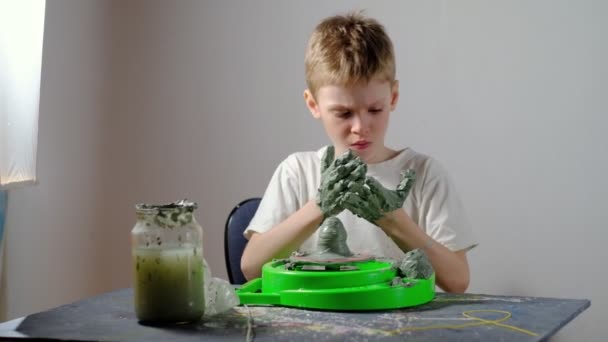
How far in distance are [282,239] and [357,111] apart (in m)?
0.32

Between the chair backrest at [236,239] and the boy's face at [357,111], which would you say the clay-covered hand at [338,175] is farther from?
the chair backrest at [236,239]

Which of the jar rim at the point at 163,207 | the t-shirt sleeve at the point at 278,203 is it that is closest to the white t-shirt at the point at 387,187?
the t-shirt sleeve at the point at 278,203

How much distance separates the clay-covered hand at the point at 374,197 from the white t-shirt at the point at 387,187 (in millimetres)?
343

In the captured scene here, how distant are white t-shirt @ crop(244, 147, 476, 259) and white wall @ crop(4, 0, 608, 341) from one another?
67 centimetres

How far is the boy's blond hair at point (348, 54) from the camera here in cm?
190

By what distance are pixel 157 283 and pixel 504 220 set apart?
159 cm

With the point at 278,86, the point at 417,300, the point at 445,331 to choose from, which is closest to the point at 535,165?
the point at 278,86

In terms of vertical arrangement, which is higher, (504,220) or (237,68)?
(237,68)

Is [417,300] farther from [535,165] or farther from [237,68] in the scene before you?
[237,68]

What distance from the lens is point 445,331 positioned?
1.21 meters

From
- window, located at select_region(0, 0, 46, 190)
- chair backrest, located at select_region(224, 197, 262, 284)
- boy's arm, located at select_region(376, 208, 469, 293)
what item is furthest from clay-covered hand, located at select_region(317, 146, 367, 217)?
window, located at select_region(0, 0, 46, 190)

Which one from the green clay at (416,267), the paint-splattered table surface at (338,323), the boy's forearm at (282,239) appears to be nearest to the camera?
the paint-splattered table surface at (338,323)

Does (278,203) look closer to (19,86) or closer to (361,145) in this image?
(361,145)

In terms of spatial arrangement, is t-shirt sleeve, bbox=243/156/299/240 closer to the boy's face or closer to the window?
the boy's face
